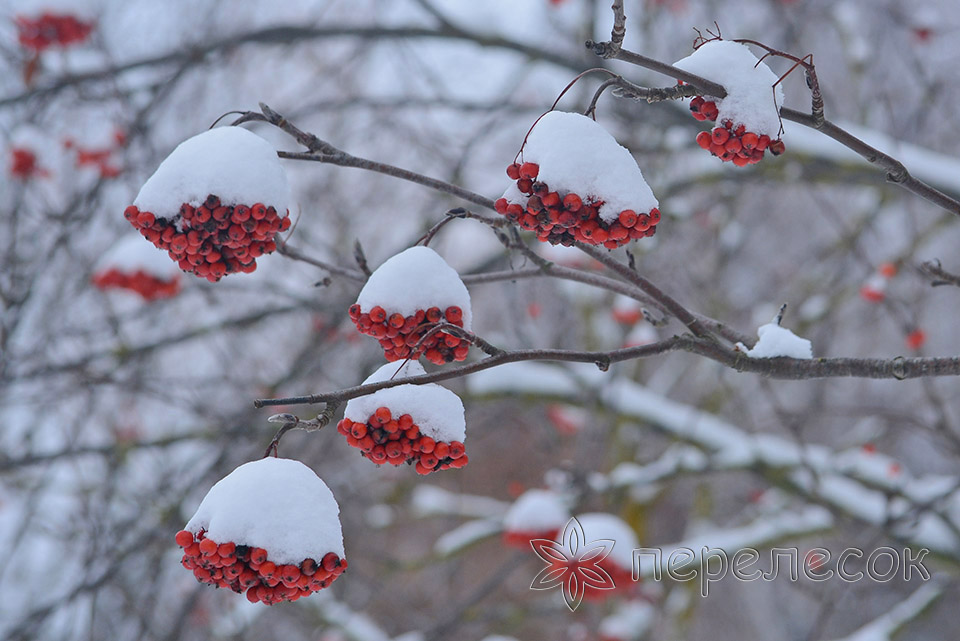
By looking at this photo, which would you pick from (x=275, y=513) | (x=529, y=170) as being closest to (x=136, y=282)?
(x=275, y=513)

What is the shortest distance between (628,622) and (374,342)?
3085mm

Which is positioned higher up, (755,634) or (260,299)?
(260,299)

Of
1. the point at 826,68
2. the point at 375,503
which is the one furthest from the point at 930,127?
the point at 375,503

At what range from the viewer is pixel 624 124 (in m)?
5.57

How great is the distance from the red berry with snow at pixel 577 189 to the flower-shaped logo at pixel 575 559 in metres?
2.92

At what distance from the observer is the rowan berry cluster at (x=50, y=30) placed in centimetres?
487

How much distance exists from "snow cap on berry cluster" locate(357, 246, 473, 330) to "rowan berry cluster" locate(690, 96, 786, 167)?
62 centimetres

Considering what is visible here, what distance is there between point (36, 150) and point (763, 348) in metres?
5.72

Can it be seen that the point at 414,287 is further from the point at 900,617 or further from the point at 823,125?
the point at 900,617

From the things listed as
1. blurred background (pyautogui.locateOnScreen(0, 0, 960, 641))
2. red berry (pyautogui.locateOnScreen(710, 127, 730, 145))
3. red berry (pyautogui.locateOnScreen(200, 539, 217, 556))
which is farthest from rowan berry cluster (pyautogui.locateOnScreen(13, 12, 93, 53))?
red berry (pyautogui.locateOnScreen(710, 127, 730, 145))

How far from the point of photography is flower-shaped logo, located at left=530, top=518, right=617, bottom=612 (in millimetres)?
3980

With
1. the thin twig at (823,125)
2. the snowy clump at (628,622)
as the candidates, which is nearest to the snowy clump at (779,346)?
the thin twig at (823,125)

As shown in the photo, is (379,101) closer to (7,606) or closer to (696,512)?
(696,512)

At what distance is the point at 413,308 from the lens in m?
1.62
